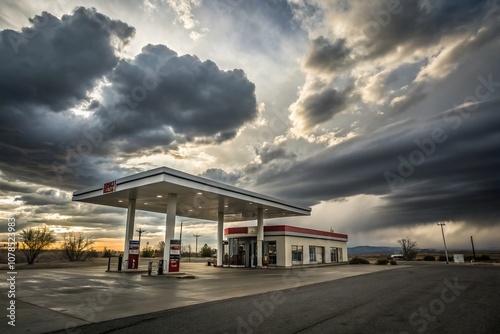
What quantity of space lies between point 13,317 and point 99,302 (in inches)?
93.5

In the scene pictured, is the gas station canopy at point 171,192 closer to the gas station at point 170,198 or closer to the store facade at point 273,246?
the gas station at point 170,198

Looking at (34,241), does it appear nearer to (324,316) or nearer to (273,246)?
(273,246)

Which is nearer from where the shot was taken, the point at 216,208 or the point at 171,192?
the point at 171,192

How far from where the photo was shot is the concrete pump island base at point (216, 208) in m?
21.7

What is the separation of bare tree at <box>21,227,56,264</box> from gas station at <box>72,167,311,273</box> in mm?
19256

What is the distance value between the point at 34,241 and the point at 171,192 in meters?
30.4

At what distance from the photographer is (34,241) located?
41.5 meters

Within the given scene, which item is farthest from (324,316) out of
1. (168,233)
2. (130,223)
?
(130,223)

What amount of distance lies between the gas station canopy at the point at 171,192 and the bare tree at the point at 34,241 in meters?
19.5

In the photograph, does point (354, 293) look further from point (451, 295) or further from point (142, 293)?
point (142, 293)

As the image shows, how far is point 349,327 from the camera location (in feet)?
21.7

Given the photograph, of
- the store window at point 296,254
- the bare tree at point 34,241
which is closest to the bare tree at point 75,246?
the bare tree at point 34,241

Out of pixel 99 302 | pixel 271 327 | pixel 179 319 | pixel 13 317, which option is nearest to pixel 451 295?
pixel 271 327

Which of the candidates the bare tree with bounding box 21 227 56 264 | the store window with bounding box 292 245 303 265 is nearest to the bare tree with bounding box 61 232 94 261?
the bare tree with bounding box 21 227 56 264
